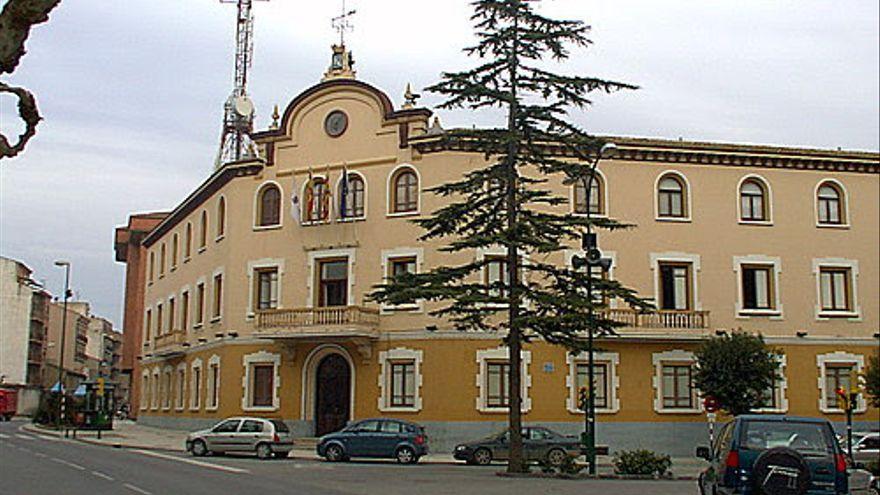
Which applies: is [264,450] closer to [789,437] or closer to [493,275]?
[493,275]

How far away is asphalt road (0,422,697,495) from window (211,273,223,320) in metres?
13.2

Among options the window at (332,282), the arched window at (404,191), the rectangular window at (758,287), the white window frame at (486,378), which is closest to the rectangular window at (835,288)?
the rectangular window at (758,287)

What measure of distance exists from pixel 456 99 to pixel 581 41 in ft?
12.8

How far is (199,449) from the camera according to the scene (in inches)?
1364

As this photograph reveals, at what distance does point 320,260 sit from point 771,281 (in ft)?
58.7

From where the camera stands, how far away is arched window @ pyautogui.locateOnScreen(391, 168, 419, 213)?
40375 millimetres

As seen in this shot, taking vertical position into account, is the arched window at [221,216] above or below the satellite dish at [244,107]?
below

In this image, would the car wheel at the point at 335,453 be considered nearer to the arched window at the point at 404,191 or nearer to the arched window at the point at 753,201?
the arched window at the point at 404,191

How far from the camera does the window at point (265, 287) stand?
42.6 metres

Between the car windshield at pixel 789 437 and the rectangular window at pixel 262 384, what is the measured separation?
94.0 feet

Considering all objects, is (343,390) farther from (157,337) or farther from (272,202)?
(157,337)

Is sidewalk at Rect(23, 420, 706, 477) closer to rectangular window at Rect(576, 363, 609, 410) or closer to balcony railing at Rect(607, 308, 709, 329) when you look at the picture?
rectangular window at Rect(576, 363, 609, 410)

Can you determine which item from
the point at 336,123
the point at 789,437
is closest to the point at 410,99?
the point at 336,123

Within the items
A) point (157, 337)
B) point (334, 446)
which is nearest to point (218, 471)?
point (334, 446)
